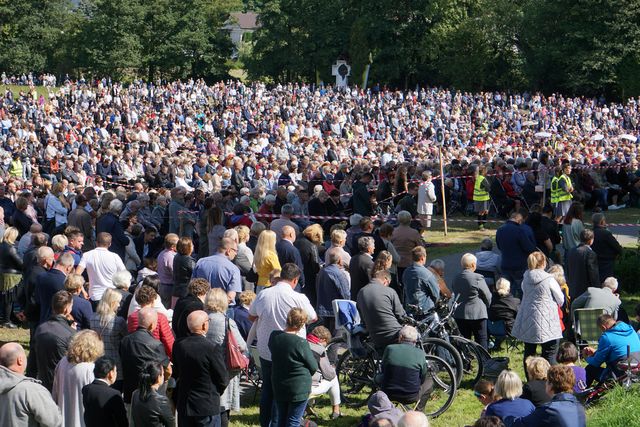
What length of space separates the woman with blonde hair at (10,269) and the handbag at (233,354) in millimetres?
5742

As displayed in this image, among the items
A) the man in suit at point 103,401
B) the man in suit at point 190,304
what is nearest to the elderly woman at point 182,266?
the man in suit at point 190,304

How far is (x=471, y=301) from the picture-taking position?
1158cm

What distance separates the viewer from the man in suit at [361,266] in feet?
38.6

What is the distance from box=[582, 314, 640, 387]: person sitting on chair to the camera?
32.5ft

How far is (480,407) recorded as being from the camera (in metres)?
10.4

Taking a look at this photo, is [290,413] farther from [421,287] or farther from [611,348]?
[611,348]

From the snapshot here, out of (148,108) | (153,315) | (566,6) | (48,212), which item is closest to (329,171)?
(48,212)

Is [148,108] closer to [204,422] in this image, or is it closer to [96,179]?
[96,179]

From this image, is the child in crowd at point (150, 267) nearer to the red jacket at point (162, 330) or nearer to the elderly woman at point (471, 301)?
the red jacket at point (162, 330)

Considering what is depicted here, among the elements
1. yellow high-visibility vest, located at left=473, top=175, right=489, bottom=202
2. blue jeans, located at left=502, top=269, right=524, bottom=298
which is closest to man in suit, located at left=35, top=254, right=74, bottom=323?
blue jeans, located at left=502, top=269, right=524, bottom=298

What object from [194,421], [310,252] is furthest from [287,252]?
[194,421]

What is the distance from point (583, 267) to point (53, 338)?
22.7ft

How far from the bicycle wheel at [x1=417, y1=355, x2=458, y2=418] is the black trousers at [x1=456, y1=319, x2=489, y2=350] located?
1499 mm

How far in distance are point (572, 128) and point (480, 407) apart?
113 feet
